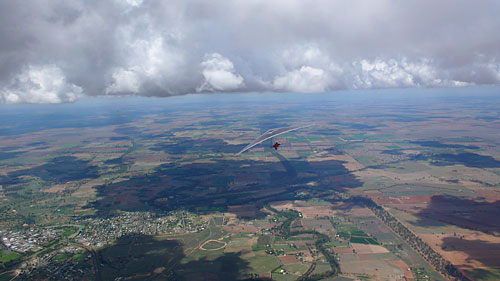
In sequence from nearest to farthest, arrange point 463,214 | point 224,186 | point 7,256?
point 7,256, point 463,214, point 224,186

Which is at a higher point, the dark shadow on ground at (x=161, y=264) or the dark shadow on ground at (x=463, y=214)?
the dark shadow on ground at (x=463, y=214)

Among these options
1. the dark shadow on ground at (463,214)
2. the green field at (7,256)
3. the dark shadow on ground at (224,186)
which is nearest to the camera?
the green field at (7,256)

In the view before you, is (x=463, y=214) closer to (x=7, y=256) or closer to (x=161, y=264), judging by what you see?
(x=161, y=264)

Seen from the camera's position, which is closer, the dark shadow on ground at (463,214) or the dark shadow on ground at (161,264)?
the dark shadow on ground at (161,264)

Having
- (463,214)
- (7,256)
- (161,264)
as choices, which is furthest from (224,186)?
(463,214)

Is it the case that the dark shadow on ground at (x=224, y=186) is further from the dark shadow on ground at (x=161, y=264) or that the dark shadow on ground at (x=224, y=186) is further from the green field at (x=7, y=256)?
the green field at (x=7, y=256)

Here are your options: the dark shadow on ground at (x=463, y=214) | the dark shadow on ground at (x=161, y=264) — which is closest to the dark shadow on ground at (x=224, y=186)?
the dark shadow on ground at (x=161, y=264)
